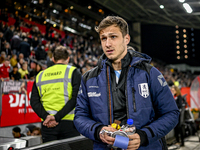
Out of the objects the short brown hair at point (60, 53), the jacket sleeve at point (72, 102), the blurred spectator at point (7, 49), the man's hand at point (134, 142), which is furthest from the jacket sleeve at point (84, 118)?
the blurred spectator at point (7, 49)

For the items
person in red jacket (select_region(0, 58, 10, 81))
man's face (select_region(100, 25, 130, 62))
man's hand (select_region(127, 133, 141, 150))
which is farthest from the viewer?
person in red jacket (select_region(0, 58, 10, 81))

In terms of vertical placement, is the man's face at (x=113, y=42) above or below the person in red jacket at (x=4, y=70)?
below

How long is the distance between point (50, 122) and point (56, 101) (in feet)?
0.86

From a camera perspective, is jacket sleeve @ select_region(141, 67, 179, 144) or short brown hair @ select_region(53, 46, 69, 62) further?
short brown hair @ select_region(53, 46, 69, 62)

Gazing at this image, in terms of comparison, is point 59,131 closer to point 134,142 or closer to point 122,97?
point 122,97

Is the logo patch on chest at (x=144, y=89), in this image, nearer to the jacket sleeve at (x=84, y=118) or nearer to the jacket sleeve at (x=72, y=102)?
the jacket sleeve at (x=84, y=118)

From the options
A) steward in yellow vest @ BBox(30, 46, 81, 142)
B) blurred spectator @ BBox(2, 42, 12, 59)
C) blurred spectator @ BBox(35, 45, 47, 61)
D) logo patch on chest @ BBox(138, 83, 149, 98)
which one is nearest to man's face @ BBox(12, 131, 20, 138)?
steward in yellow vest @ BBox(30, 46, 81, 142)

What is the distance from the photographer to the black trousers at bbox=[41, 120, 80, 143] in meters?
2.62

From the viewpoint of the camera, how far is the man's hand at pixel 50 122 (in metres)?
2.56

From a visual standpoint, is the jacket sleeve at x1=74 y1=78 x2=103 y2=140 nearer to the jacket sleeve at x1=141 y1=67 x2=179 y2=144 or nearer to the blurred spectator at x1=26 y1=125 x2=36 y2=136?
the jacket sleeve at x1=141 y1=67 x2=179 y2=144

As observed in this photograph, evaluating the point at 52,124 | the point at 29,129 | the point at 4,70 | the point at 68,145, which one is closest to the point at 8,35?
the point at 4,70

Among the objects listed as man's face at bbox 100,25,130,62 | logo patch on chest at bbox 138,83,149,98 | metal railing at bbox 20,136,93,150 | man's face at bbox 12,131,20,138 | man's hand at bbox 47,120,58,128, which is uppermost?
man's face at bbox 100,25,130,62

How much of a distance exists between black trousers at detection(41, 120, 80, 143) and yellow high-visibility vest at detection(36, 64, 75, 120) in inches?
3.3

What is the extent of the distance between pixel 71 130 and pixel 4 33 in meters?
8.52
